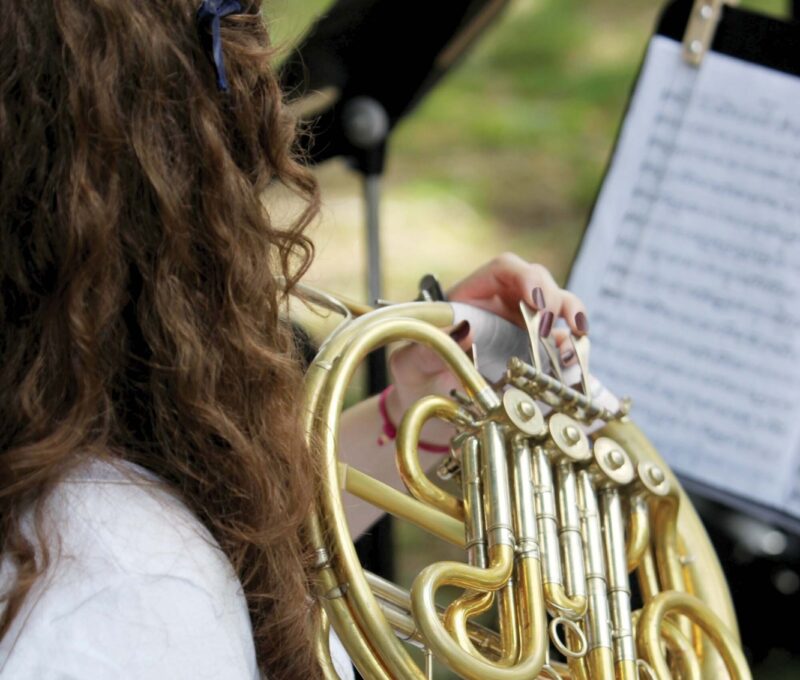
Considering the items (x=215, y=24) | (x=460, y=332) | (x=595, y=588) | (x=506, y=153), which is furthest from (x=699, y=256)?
(x=506, y=153)

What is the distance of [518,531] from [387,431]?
0.25 meters

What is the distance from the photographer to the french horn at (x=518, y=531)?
80 centimetres

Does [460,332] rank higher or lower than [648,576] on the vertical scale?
higher

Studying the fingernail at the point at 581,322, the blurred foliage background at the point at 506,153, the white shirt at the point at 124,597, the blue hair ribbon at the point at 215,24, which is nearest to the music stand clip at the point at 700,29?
the fingernail at the point at 581,322

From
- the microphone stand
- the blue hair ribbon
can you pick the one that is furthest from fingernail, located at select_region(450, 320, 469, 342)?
the microphone stand

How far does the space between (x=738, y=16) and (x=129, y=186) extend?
77 cm

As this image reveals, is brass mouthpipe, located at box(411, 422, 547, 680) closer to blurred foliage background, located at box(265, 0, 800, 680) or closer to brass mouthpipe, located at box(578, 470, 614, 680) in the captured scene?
brass mouthpipe, located at box(578, 470, 614, 680)

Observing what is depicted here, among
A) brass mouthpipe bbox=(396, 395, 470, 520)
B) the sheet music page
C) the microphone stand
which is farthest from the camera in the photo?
the microphone stand

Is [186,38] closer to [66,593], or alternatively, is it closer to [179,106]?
[179,106]

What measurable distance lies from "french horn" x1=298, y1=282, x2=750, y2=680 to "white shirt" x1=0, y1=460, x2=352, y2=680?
106 millimetres

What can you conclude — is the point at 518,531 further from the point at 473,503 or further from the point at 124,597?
the point at 124,597

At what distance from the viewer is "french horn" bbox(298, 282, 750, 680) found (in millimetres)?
803

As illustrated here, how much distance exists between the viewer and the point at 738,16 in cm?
126

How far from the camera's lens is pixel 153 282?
74cm
